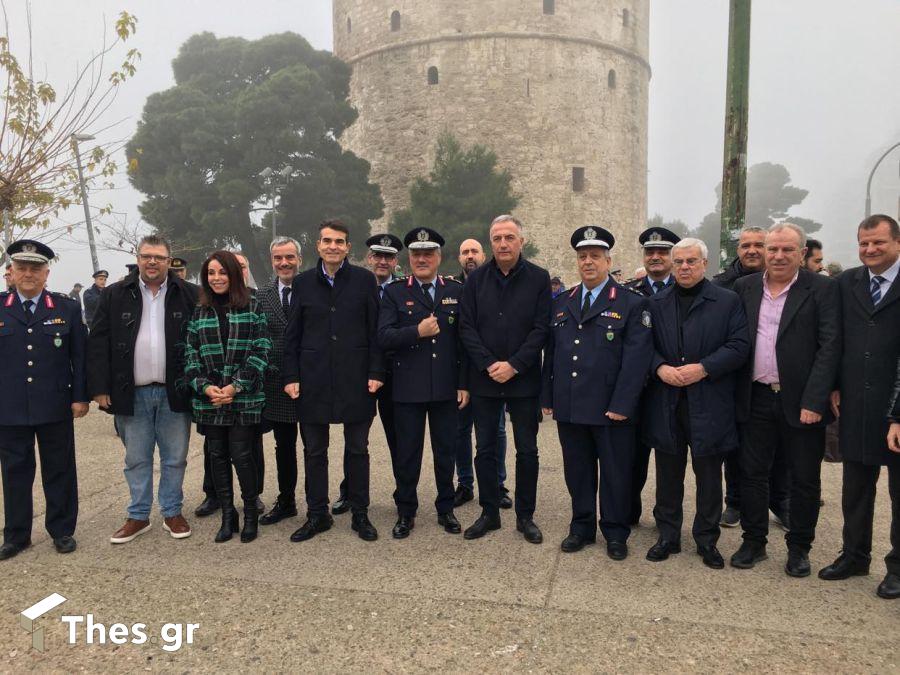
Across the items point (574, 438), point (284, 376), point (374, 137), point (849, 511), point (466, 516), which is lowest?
point (466, 516)

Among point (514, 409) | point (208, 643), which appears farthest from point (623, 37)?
point (208, 643)

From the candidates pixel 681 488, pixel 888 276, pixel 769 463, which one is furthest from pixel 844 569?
pixel 888 276

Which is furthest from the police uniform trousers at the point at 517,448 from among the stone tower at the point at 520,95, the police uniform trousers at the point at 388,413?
the stone tower at the point at 520,95

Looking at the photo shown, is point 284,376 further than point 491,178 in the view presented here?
No

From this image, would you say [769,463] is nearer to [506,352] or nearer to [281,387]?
[506,352]

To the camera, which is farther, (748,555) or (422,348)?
(422,348)

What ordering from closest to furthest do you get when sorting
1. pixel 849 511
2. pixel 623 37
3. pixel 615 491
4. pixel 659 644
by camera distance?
pixel 659 644 < pixel 849 511 < pixel 615 491 < pixel 623 37

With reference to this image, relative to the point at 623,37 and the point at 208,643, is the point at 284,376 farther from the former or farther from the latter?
the point at 623,37

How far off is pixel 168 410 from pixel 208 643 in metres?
1.92

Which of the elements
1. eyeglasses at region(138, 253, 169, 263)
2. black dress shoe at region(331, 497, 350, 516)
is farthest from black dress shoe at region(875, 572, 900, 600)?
eyeglasses at region(138, 253, 169, 263)

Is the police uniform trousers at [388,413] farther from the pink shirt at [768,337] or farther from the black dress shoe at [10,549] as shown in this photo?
the pink shirt at [768,337]

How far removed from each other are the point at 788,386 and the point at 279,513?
3579 millimetres

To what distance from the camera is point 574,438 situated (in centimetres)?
443

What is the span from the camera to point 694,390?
409 centimetres
